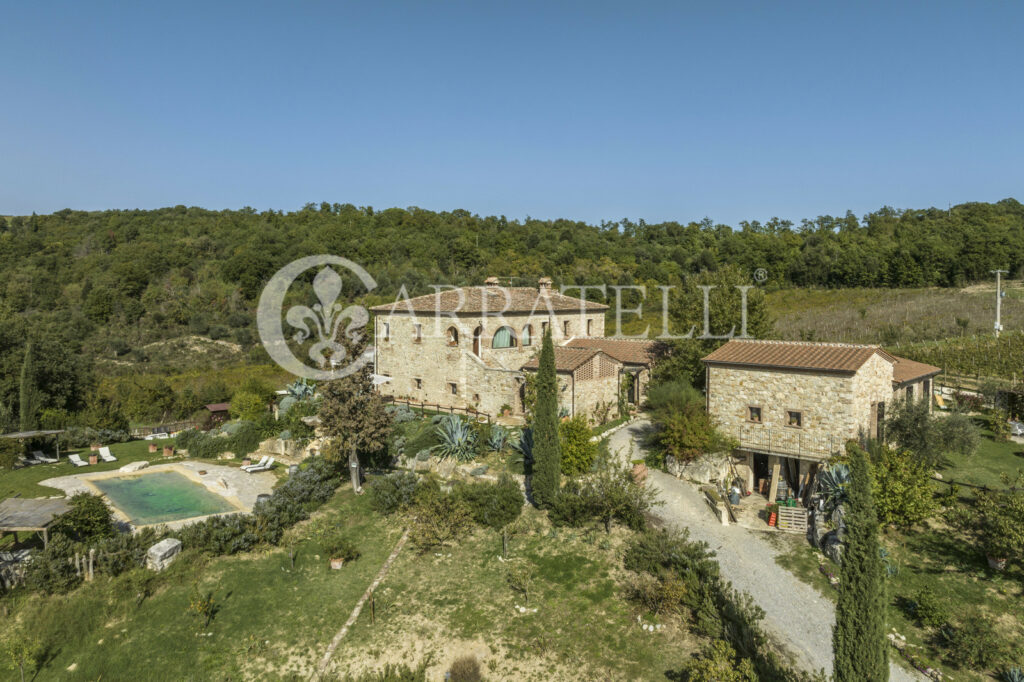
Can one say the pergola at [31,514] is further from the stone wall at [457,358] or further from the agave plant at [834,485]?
the agave plant at [834,485]

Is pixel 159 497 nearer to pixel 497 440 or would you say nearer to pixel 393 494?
pixel 393 494

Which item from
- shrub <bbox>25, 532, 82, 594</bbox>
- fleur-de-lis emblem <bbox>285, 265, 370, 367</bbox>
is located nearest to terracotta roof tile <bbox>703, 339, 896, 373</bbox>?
fleur-de-lis emblem <bbox>285, 265, 370, 367</bbox>

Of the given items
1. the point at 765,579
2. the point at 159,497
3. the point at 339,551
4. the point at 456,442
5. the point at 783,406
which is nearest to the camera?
the point at 765,579

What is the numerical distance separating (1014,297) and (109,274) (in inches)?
3447

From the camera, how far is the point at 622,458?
64.9 ft

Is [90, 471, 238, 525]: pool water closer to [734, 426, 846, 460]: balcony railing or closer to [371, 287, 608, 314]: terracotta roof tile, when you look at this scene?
[371, 287, 608, 314]: terracotta roof tile

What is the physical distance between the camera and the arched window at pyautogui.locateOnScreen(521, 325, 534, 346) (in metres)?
27.3

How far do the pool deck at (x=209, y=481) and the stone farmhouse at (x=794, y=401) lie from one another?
49.6ft

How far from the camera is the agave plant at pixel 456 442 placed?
792 inches

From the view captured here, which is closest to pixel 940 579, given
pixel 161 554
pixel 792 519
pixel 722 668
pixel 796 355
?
pixel 792 519

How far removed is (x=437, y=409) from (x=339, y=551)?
12307 mm

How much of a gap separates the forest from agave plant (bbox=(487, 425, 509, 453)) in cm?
3256

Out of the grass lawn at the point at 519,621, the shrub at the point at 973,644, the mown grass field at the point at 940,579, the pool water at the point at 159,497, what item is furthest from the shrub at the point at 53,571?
the shrub at the point at 973,644

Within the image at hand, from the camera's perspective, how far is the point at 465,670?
10938mm
